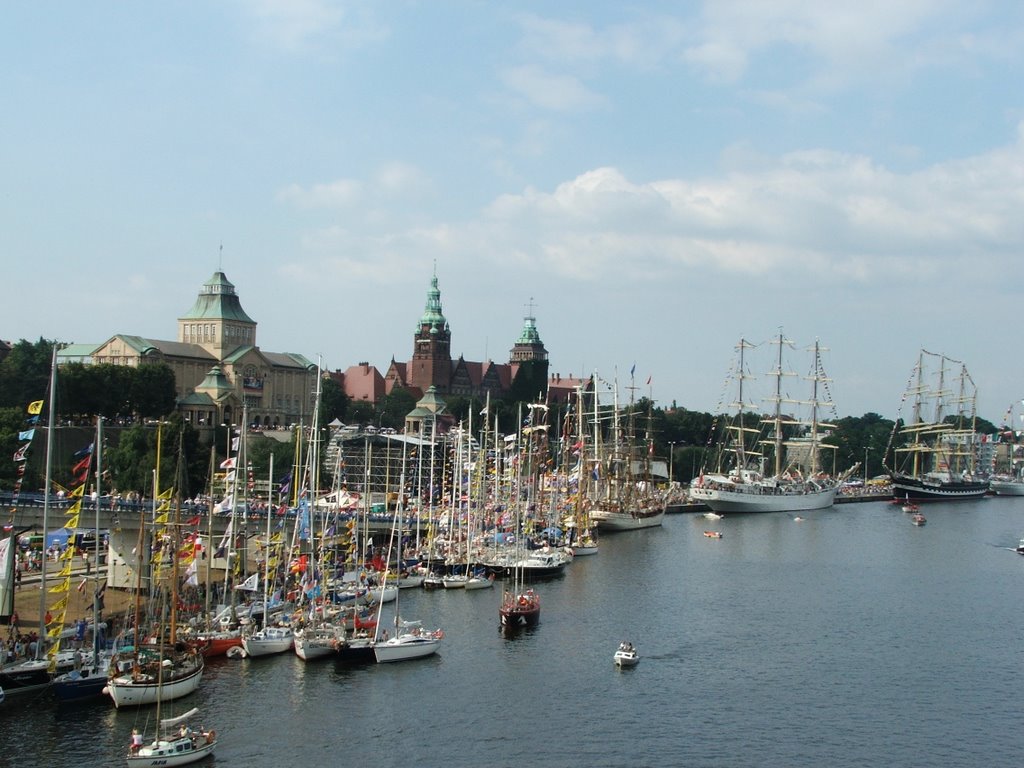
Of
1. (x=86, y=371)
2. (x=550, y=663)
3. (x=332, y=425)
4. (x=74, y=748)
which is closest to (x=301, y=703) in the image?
(x=74, y=748)

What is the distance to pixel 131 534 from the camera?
85500 millimetres

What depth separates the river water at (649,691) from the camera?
1994 inches

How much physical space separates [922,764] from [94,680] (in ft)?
106

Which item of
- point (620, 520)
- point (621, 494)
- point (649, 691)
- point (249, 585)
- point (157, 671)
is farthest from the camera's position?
point (621, 494)

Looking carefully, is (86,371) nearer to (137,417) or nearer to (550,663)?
(137,417)

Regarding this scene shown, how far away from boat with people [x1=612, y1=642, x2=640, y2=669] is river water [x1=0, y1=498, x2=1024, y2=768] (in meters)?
0.56

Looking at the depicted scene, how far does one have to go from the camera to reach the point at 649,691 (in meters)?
60.4

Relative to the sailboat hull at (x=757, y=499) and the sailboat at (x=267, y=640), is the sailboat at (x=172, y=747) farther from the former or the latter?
the sailboat hull at (x=757, y=499)

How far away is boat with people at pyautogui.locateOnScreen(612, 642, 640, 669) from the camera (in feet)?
212

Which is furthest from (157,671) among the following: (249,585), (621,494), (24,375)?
(24,375)

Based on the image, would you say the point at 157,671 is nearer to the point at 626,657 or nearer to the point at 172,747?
the point at 172,747

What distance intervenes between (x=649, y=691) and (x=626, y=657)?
447cm

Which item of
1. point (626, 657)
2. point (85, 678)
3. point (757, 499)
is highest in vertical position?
point (757, 499)

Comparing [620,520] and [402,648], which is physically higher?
[620,520]
